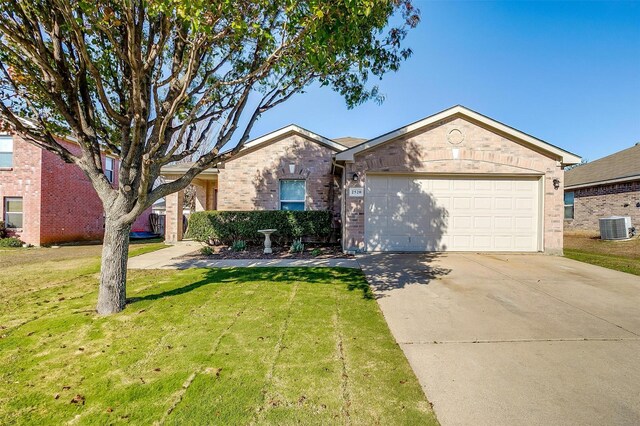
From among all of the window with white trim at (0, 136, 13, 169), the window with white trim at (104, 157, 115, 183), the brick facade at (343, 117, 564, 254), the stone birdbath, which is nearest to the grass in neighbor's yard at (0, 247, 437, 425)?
the stone birdbath

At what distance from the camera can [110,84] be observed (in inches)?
214

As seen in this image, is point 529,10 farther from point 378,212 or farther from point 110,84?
point 110,84

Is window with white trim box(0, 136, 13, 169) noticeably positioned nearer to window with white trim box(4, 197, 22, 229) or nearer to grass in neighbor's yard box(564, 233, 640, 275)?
window with white trim box(4, 197, 22, 229)

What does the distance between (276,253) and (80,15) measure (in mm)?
7224

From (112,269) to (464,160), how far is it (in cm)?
961

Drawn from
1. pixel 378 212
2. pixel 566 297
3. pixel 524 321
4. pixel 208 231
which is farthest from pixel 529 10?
pixel 208 231

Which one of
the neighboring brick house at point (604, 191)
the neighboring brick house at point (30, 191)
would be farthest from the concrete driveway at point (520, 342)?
the neighboring brick house at point (30, 191)

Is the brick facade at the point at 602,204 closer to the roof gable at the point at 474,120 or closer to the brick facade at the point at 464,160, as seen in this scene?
the roof gable at the point at 474,120

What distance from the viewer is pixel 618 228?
42.5ft

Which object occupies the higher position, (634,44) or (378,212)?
(634,44)

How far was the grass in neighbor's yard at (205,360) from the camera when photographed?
7.57 ft

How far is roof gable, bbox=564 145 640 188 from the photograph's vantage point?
14.0 meters

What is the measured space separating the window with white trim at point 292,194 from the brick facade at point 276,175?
187 millimetres

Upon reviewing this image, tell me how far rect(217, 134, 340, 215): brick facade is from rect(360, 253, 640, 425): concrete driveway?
5.61m
